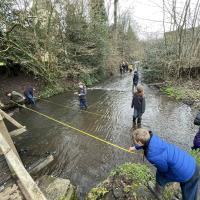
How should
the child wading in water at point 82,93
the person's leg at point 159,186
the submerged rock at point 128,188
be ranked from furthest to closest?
the child wading in water at point 82,93
the submerged rock at point 128,188
the person's leg at point 159,186

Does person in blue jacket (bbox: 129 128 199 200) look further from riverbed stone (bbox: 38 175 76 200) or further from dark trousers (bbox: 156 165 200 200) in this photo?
riverbed stone (bbox: 38 175 76 200)

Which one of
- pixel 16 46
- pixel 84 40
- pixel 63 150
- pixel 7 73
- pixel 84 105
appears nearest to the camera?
pixel 63 150

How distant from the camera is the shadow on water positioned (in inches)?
208

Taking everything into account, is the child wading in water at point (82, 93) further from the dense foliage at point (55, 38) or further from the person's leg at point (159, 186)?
the person's leg at point (159, 186)

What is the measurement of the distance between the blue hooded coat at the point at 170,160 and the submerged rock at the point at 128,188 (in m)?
0.90

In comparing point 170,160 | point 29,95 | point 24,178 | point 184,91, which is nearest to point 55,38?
point 29,95

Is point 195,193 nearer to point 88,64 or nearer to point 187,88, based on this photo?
point 187,88

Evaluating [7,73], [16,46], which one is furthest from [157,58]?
[7,73]

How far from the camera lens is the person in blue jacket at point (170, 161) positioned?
2.78m

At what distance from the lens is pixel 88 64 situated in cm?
1852

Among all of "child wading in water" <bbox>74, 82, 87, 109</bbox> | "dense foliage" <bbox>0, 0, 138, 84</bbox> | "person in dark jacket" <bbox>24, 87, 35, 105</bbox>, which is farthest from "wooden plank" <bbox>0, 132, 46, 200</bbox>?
"dense foliage" <bbox>0, 0, 138, 84</bbox>

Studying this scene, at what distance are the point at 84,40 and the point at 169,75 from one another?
27.0 ft

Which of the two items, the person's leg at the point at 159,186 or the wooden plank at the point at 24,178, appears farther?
the person's leg at the point at 159,186

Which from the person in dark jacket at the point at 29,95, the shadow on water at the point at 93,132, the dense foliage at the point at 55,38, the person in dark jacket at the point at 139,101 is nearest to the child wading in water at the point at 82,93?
the shadow on water at the point at 93,132
